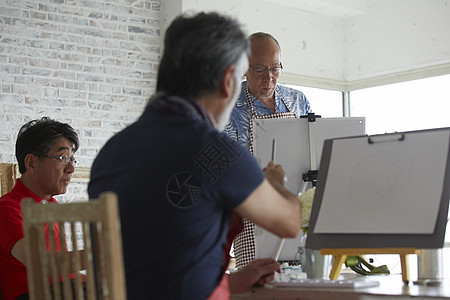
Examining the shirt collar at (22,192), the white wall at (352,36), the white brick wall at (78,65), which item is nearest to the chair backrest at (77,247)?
the shirt collar at (22,192)

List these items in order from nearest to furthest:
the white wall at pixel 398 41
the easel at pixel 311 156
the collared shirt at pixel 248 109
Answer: the easel at pixel 311 156 < the collared shirt at pixel 248 109 < the white wall at pixel 398 41

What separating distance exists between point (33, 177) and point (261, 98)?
1119 mm

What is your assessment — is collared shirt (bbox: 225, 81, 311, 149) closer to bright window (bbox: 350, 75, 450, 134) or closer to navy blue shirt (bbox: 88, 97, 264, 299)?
navy blue shirt (bbox: 88, 97, 264, 299)

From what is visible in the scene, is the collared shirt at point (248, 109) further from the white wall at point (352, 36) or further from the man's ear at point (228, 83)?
the white wall at point (352, 36)

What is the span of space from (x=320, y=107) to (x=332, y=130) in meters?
3.88

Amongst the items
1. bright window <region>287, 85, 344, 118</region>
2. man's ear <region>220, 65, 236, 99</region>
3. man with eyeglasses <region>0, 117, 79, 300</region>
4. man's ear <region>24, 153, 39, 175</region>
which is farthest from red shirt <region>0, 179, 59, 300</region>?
bright window <region>287, 85, 344, 118</region>

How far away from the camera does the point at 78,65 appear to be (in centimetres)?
509

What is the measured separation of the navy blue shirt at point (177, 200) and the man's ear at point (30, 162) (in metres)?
1.48

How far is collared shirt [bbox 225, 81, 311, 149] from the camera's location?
3096mm

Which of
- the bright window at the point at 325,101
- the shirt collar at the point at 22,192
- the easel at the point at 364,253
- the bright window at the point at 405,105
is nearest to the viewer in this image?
the easel at the point at 364,253

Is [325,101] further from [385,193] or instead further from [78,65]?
[385,193]

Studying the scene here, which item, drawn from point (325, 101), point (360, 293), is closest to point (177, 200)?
point (360, 293)

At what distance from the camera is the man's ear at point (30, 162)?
114 inches

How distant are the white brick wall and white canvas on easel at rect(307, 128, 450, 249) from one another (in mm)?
3227
